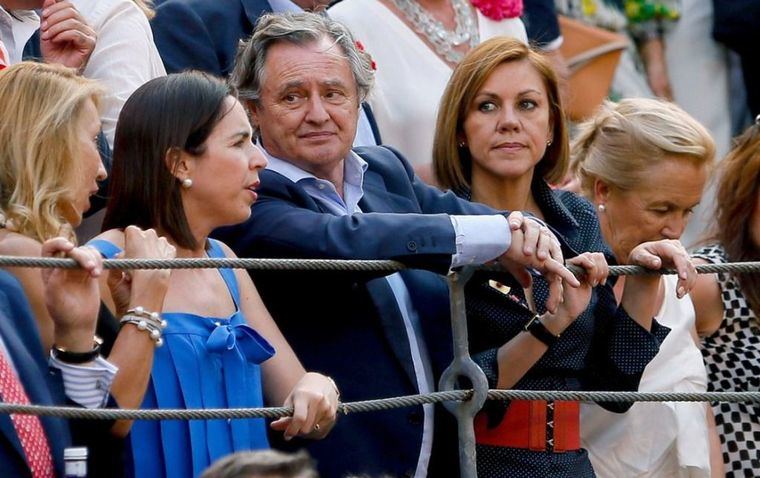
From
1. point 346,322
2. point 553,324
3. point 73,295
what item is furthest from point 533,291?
point 73,295

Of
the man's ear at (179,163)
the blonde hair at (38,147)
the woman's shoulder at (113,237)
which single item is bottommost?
the woman's shoulder at (113,237)

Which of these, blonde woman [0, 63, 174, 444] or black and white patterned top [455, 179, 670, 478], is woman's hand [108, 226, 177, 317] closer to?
blonde woman [0, 63, 174, 444]

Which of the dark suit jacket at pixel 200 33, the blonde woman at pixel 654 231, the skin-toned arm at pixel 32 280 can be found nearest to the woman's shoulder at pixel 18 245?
the skin-toned arm at pixel 32 280

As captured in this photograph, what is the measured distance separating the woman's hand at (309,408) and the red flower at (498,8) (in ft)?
Result: 7.73

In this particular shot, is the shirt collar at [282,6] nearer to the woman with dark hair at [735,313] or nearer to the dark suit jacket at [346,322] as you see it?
the dark suit jacket at [346,322]

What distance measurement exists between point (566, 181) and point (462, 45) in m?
0.59

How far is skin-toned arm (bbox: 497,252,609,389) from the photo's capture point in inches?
152

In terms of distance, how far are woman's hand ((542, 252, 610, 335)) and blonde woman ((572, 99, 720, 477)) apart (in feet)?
2.19

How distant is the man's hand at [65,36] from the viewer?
4.43 meters

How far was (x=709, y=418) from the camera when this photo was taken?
4871 millimetres

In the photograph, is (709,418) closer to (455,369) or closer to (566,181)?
(566,181)

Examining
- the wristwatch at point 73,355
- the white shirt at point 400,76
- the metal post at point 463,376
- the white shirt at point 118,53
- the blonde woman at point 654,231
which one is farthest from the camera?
the white shirt at point 400,76

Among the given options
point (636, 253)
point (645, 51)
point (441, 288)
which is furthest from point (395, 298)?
point (645, 51)

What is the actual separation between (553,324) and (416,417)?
0.39 meters
